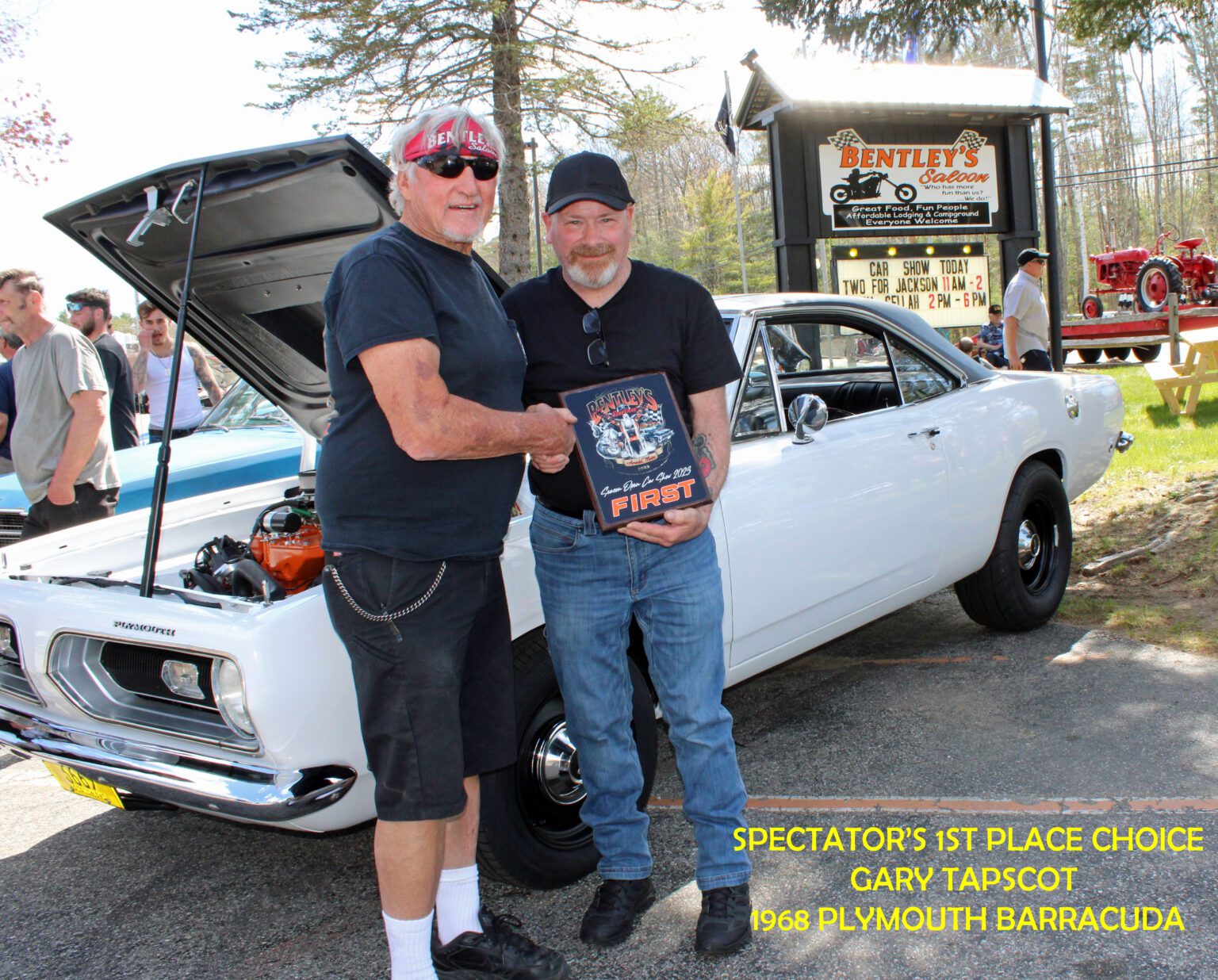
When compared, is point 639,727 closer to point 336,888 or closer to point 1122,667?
point 336,888

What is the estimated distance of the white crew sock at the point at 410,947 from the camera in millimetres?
2293

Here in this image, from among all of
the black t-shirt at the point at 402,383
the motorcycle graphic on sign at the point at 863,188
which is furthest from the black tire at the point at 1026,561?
the motorcycle graphic on sign at the point at 863,188

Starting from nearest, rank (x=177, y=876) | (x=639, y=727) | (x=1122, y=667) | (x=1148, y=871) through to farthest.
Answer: (x=1148, y=871) < (x=639, y=727) < (x=177, y=876) < (x=1122, y=667)

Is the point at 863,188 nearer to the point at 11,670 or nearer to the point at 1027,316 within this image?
the point at 1027,316

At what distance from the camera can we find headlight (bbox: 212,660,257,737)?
247 centimetres

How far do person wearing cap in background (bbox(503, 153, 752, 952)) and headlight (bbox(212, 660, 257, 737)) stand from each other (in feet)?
2.50

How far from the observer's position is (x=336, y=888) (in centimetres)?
313

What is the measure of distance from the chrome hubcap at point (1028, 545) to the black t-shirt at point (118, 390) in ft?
14.8

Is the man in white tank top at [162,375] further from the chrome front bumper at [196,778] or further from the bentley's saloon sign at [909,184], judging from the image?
the bentley's saloon sign at [909,184]

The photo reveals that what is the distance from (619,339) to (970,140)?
802cm

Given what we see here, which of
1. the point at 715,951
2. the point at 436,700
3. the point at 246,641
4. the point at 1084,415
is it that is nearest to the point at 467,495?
the point at 436,700

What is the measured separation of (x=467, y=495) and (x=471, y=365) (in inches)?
11.0

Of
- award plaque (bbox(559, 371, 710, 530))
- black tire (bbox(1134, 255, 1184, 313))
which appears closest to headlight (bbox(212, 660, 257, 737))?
award plaque (bbox(559, 371, 710, 530))

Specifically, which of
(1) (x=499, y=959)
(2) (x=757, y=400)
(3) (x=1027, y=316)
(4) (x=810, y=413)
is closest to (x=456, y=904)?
(1) (x=499, y=959)
